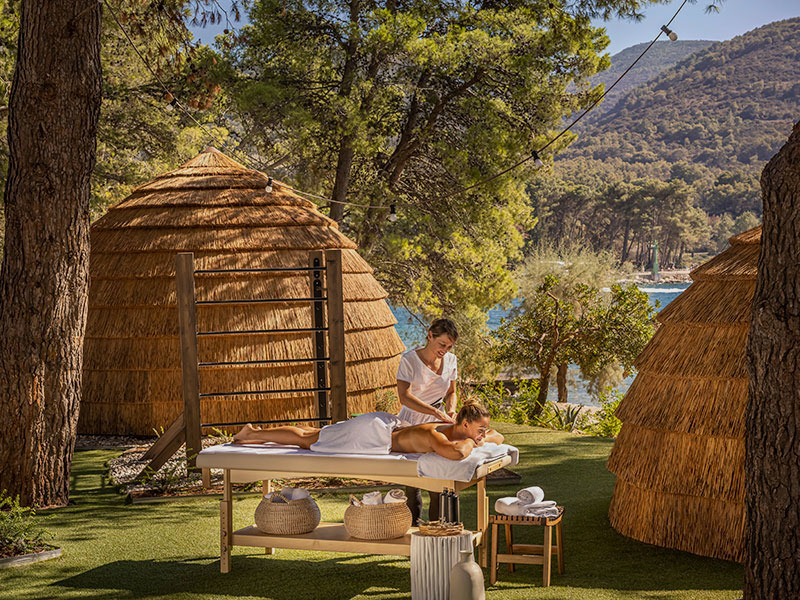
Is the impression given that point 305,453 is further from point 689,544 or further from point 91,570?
point 689,544

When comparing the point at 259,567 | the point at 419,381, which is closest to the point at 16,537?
the point at 259,567

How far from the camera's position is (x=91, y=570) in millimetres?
5516

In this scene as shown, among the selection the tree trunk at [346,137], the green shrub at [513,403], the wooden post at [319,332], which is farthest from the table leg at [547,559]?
the tree trunk at [346,137]

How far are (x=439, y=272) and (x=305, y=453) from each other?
1152 cm

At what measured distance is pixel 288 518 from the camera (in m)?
5.29

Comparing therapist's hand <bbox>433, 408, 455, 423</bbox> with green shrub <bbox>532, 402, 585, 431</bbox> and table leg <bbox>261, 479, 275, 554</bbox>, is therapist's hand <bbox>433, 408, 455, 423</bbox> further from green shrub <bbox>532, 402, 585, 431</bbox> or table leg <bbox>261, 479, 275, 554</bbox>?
green shrub <bbox>532, 402, 585, 431</bbox>

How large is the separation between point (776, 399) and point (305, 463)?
263 centimetres

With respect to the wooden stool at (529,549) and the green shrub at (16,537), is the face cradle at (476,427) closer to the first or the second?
the wooden stool at (529,549)

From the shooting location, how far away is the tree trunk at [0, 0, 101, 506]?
6871 millimetres

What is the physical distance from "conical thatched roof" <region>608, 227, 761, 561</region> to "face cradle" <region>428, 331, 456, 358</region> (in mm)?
1327

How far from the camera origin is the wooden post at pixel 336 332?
7.98m

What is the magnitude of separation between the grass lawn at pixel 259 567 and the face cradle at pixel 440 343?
Result: 1347 mm

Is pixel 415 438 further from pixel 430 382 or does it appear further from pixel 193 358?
pixel 193 358

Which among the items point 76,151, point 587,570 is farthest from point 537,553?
point 76,151
